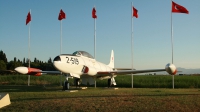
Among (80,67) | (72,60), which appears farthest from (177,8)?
(72,60)

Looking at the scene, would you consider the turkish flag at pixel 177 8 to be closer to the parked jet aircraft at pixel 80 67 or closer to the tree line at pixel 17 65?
the parked jet aircraft at pixel 80 67

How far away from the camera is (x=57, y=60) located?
19312mm

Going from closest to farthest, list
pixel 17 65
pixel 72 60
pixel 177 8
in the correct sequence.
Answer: pixel 72 60 → pixel 177 8 → pixel 17 65

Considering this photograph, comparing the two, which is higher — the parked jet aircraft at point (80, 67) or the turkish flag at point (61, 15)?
the turkish flag at point (61, 15)

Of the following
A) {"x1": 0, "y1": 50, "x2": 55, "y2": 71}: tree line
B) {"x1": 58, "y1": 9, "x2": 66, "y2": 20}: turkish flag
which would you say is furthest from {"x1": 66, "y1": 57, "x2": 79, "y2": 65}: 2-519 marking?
{"x1": 0, "y1": 50, "x2": 55, "y2": 71}: tree line

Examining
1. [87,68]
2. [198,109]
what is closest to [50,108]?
[198,109]

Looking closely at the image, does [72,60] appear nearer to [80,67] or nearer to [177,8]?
[80,67]

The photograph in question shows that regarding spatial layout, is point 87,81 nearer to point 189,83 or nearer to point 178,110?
point 178,110

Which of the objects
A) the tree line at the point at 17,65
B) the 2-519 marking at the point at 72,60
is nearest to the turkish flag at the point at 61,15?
the 2-519 marking at the point at 72,60

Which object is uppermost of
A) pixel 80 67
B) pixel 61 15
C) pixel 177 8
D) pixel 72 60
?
pixel 61 15

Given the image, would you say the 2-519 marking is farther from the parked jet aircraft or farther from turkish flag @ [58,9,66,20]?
turkish flag @ [58,9,66,20]

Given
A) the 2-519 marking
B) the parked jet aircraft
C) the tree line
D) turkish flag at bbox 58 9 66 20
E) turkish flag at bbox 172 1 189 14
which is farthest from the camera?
the tree line

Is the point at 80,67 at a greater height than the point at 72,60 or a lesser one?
lesser

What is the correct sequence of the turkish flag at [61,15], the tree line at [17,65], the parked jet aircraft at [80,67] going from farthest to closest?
the tree line at [17,65]
the turkish flag at [61,15]
the parked jet aircraft at [80,67]
